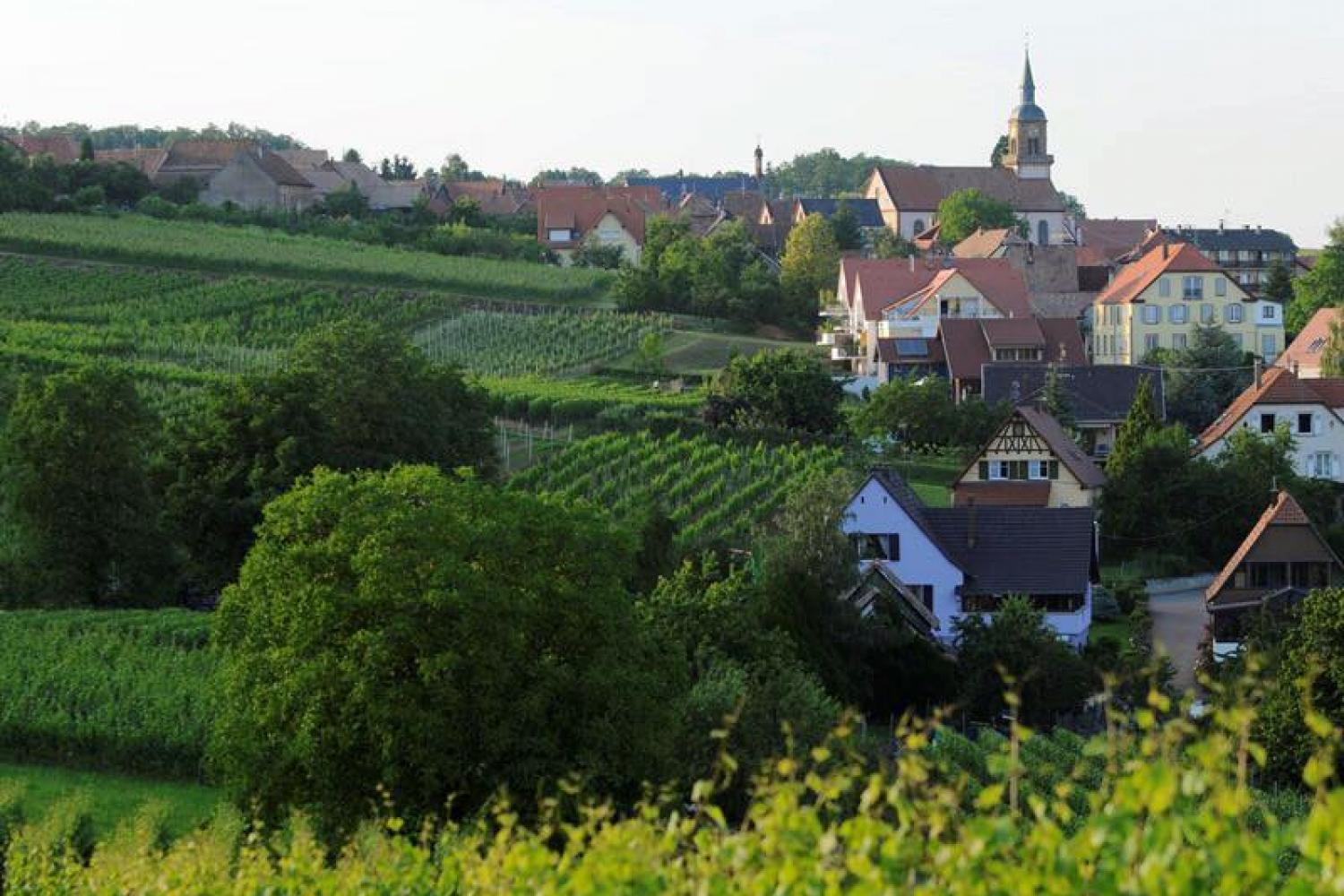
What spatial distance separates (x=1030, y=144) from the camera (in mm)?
140000

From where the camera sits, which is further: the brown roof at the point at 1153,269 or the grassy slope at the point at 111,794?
the brown roof at the point at 1153,269

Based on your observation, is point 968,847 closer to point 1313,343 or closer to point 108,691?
point 108,691

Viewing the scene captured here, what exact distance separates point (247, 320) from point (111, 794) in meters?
53.2

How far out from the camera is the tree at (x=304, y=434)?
149 feet

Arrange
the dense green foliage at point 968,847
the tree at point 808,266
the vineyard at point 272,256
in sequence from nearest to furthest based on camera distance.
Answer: the dense green foliage at point 968,847, the vineyard at point 272,256, the tree at point 808,266

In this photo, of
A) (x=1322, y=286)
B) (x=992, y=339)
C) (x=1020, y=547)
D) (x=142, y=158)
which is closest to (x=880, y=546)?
(x=1020, y=547)

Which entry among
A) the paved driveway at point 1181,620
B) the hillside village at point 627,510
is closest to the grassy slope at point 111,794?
the hillside village at point 627,510

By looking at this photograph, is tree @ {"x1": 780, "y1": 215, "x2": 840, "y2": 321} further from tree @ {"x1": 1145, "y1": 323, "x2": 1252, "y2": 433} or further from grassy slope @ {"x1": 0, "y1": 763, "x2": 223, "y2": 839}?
grassy slope @ {"x1": 0, "y1": 763, "x2": 223, "y2": 839}

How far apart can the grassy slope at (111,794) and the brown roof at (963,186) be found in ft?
329

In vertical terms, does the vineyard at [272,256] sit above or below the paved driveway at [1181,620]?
above

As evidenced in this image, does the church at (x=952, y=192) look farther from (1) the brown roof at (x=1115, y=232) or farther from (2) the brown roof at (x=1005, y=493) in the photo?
(2) the brown roof at (x=1005, y=493)

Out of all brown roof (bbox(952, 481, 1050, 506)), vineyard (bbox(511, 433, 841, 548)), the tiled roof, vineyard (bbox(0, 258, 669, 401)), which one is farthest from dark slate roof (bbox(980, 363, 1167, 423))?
vineyard (bbox(0, 258, 669, 401))

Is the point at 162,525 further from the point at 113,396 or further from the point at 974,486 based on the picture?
the point at 974,486

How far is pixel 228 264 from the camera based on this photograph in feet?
294
